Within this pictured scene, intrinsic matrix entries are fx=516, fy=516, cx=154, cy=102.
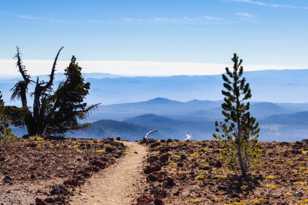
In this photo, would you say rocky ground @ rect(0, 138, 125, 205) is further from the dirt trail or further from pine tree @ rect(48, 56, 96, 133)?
pine tree @ rect(48, 56, 96, 133)

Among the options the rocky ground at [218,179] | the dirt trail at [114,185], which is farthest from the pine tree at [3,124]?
the rocky ground at [218,179]

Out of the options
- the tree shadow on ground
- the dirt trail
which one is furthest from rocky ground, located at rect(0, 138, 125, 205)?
the tree shadow on ground

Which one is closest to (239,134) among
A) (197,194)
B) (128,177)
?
(197,194)

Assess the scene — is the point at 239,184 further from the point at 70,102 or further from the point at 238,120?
the point at 70,102

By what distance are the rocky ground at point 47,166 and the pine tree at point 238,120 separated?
407 inches

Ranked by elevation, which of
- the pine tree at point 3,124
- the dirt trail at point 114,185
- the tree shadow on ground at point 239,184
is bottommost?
the dirt trail at point 114,185

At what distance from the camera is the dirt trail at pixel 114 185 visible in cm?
3000

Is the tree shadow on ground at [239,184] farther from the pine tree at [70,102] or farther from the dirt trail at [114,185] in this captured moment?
the pine tree at [70,102]

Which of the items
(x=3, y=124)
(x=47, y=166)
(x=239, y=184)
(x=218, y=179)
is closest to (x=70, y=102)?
(x=3, y=124)

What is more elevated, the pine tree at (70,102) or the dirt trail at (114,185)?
the pine tree at (70,102)

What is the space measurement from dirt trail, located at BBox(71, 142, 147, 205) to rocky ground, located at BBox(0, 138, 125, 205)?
2.41 feet

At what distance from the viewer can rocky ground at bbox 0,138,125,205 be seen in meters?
30.2

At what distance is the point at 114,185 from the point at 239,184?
8.33 meters

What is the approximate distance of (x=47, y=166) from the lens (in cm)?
3978
